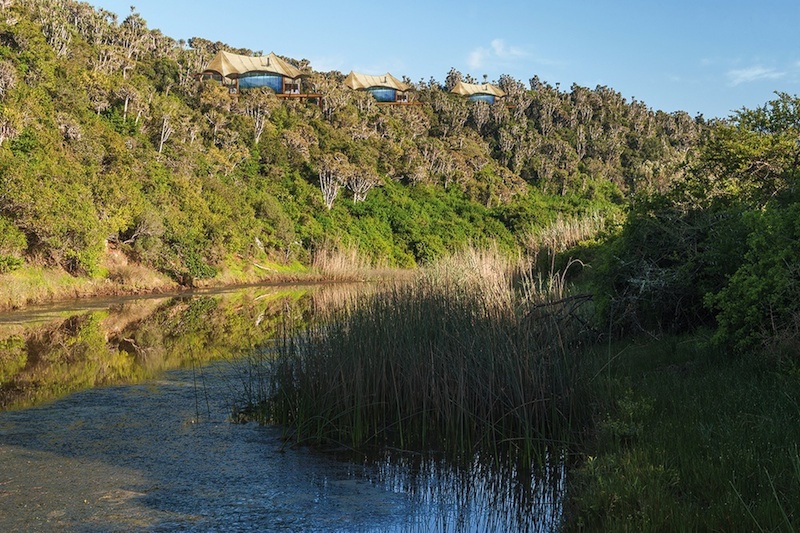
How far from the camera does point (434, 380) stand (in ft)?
24.9

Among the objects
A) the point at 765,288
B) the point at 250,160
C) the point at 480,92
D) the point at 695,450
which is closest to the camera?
the point at 695,450

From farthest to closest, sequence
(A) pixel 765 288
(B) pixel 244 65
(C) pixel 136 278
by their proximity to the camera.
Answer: (B) pixel 244 65 → (C) pixel 136 278 → (A) pixel 765 288

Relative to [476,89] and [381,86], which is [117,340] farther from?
[476,89]

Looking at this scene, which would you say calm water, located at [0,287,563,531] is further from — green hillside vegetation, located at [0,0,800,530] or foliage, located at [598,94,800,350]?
foliage, located at [598,94,800,350]

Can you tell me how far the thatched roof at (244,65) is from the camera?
2820 inches

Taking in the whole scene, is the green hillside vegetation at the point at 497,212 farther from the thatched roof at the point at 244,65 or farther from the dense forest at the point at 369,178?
the thatched roof at the point at 244,65

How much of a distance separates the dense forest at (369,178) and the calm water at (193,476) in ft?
12.5

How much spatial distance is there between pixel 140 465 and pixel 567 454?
157 inches

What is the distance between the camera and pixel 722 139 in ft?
40.2

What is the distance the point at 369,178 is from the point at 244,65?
1047 inches

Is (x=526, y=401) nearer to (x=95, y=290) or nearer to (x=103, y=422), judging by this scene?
(x=103, y=422)

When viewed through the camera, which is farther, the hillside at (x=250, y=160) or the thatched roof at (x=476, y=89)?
the thatched roof at (x=476, y=89)

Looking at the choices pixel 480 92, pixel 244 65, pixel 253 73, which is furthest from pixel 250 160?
pixel 480 92

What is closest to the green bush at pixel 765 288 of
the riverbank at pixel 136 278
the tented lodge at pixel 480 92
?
the riverbank at pixel 136 278
